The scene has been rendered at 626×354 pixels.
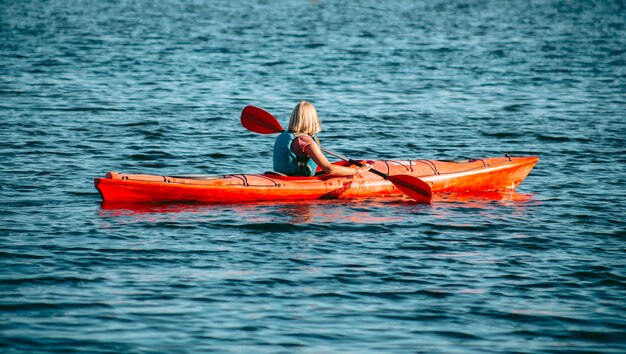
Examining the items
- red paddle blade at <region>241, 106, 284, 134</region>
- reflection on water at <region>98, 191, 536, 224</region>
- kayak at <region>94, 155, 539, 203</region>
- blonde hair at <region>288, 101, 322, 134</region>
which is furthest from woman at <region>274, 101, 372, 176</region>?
red paddle blade at <region>241, 106, 284, 134</region>

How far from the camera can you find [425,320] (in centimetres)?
691

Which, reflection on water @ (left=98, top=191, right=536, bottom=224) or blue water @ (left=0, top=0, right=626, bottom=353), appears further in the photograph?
reflection on water @ (left=98, top=191, right=536, bottom=224)

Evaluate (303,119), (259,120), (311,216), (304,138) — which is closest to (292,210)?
(311,216)

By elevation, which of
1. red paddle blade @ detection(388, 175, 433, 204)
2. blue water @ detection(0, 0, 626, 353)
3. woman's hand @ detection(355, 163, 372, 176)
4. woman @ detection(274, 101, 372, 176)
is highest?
woman @ detection(274, 101, 372, 176)

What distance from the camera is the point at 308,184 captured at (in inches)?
398

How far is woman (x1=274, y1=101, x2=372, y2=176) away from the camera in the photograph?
9930 millimetres

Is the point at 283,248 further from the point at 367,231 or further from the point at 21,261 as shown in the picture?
the point at 21,261

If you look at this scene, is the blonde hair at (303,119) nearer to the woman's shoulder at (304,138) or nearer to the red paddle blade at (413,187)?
the woman's shoulder at (304,138)

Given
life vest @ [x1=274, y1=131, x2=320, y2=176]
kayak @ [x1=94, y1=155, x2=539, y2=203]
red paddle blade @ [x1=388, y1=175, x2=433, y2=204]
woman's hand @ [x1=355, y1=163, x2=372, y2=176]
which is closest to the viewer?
kayak @ [x1=94, y1=155, x2=539, y2=203]

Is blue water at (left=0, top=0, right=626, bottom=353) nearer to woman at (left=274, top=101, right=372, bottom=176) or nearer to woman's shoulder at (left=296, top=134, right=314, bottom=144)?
woman at (left=274, top=101, right=372, bottom=176)

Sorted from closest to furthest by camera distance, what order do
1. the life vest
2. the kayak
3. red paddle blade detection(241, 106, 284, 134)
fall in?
the kayak, the life vest, red paddle blade detection(241, 106, 284, 134)

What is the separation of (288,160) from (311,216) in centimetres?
78

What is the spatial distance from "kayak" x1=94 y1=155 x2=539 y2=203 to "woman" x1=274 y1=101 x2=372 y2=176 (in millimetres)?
117

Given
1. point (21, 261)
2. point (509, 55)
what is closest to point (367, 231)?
point (21, 261)
